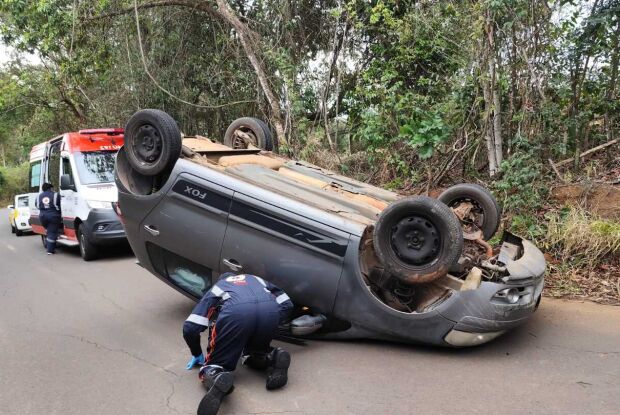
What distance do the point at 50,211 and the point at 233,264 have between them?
7426 mm

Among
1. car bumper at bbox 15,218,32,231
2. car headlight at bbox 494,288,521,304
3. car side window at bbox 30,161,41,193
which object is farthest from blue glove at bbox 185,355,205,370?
car bumper at bbox 15,218,32,231

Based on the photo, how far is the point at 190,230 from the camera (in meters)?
4.76

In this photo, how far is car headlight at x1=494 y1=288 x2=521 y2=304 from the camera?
4000 millimetres

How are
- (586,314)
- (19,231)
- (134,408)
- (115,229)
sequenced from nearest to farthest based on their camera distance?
(134,408), (586,314), (115,229), (19,231)

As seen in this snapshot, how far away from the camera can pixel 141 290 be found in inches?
274

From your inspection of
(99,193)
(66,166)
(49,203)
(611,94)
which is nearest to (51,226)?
(49,203)

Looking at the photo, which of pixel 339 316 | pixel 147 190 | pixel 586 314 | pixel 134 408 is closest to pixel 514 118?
pixel 586 314

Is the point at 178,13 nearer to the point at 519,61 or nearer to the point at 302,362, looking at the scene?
the point at 519,61

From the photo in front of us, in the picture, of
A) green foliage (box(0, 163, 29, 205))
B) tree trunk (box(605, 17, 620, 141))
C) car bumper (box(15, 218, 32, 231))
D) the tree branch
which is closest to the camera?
tree trunk (box(605, 17, 620, 141))

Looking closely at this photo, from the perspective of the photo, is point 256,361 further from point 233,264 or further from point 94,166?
point 94,166

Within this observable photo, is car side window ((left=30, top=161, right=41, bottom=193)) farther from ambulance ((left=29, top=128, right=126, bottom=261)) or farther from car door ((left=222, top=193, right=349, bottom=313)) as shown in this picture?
car door ((left=222, top=193, right=349, bottom=313))

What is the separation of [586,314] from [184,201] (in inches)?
160

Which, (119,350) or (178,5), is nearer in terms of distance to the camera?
(119,350)

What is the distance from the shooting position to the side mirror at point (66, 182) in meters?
9.53
